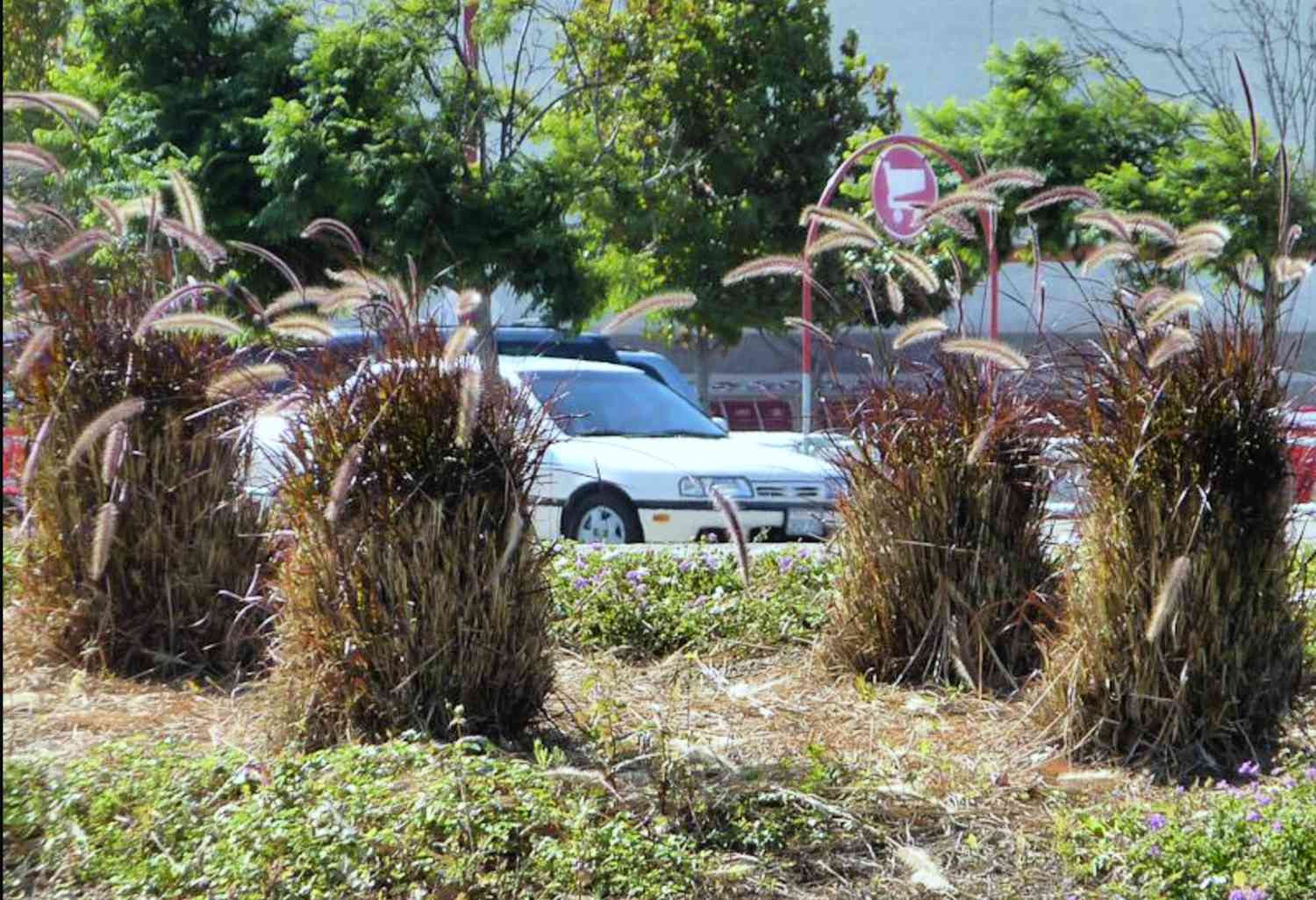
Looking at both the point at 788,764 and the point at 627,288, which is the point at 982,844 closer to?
the point at 788,764

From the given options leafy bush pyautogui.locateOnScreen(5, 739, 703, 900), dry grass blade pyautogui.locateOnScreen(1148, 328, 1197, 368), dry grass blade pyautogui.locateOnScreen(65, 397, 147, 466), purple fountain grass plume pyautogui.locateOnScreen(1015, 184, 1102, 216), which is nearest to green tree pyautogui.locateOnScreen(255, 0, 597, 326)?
purple fountain grass plume pyautogui.locateOnScreen(1015, 184, 1102, 216)

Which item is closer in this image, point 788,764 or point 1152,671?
point 788,764

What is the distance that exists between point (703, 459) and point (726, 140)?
50.9 feet

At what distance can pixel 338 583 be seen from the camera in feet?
14.7

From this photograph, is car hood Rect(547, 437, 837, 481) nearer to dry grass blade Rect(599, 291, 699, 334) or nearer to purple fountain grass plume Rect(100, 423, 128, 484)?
dry grass blade Rect(599, 291, 699, 334)

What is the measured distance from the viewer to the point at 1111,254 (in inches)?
189

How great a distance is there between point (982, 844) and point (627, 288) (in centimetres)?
1904

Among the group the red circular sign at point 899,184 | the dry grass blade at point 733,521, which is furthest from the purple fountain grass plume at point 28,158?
the red circular sign at point 899,184

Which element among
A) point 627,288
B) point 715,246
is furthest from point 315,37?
point 715,246

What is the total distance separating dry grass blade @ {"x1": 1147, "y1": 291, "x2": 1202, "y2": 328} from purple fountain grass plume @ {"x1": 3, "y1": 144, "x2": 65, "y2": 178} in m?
2.87

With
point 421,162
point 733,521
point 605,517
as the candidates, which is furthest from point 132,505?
point 421,162

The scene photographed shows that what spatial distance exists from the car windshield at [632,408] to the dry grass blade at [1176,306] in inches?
270

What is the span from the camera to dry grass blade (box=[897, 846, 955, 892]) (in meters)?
3.72

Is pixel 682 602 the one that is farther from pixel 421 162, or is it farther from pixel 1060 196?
pixel 421 162
